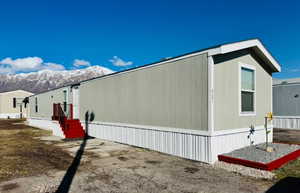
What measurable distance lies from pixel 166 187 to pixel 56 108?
11338mm

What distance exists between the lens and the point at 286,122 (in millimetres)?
13875

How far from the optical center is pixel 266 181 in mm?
4188

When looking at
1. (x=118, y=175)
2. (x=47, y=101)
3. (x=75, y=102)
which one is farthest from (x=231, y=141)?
(x=47, y=101)

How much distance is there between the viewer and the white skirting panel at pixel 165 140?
18.6 feet

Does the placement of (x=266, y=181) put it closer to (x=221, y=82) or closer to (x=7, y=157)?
(x=221, y=82)

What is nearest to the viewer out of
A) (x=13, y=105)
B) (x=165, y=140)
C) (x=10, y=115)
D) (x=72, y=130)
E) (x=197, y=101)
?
(x=197, y=101)

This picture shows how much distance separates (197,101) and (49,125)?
12.7 m

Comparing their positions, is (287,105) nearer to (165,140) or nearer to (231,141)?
(231,141)

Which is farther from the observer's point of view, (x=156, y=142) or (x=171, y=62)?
(x=156, y=142)

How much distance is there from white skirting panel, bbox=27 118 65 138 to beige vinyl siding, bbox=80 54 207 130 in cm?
278

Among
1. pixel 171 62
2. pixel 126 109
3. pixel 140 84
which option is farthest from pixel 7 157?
pixel 171 62

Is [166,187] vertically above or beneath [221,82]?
beneath

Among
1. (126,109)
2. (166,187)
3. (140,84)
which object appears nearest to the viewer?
(166,187)

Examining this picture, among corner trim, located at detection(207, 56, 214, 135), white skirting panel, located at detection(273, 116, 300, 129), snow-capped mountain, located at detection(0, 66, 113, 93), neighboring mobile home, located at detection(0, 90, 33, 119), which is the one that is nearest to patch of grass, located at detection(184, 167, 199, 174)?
corner trim, located at detection(207, 56, 214, 135)
